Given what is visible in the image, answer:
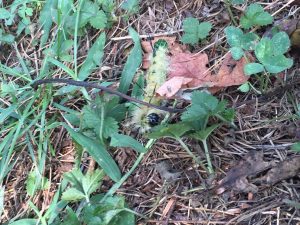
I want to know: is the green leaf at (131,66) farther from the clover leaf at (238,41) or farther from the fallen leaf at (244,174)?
the fallen leaf at (244,174)

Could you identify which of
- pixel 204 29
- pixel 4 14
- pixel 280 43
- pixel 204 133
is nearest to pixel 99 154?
pixel 204 133

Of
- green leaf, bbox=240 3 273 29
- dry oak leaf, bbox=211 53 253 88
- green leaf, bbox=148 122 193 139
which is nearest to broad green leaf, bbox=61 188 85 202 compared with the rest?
green leaf, bbox=148 122 193 139

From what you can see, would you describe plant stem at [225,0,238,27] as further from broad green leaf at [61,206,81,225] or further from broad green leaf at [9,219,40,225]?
broad green leaf at [9,219,40,225]

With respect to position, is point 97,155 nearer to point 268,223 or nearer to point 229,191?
point 229,191

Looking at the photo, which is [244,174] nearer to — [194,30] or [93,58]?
[194,30]

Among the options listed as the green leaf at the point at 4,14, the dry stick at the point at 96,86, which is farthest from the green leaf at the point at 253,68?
the green leaf at the point at 4,14

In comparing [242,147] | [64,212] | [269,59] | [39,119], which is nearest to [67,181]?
[64,212]
